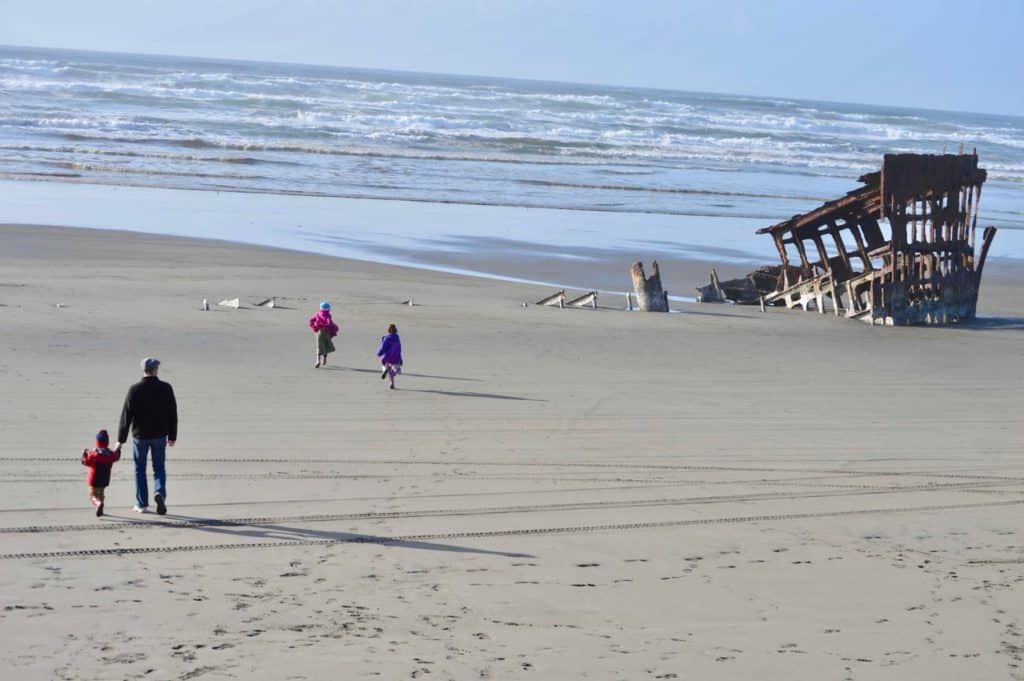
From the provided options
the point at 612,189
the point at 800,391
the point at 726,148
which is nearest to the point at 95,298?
the point at 800,391

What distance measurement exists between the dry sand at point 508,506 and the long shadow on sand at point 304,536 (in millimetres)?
24

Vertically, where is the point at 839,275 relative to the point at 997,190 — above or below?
below

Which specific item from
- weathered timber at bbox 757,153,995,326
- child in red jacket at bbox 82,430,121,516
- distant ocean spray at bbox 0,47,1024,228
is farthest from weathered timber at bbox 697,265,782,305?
child in red jacket at bbox 82,430,121,516

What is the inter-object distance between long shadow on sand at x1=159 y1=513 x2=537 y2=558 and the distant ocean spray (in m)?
27.6

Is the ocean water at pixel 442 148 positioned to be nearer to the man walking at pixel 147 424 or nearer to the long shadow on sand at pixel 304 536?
the man walking at pixel 147 424

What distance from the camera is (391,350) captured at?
13000mm

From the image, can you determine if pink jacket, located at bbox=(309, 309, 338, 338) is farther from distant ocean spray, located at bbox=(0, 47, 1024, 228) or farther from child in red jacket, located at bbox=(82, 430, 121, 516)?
distant ocean spray, located at bbox=(0, 47, 1024, 228)

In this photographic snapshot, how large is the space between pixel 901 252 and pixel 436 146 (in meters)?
35.5

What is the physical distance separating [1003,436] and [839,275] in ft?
31.3

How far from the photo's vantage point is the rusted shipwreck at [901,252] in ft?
65.7

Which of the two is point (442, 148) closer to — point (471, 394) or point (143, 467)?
point (471, 394)

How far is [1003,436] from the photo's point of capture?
12031 mm

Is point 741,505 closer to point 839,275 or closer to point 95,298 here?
point 95,298

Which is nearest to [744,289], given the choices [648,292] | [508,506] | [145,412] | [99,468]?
[648,292]
